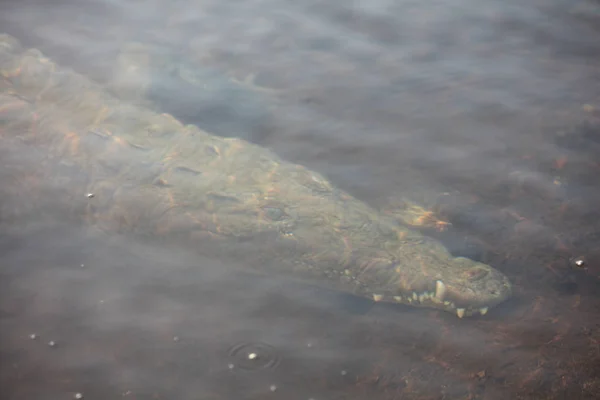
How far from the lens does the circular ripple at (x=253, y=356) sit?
419cm

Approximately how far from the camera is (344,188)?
5594 millimetres

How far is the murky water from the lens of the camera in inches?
165

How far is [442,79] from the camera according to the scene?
23.1ft

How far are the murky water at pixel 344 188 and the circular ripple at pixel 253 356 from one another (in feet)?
0.05

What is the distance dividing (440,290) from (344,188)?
1517mm

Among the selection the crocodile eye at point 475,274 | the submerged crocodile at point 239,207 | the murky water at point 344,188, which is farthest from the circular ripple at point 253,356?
the crocodile eye at point 475,274

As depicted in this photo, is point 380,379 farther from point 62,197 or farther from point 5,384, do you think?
point 62,197

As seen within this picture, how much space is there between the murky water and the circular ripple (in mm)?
15

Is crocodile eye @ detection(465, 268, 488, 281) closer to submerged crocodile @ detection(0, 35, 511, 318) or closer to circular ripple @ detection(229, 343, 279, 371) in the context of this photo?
submerged crocodile @ detection(0, 35, 511, 318)

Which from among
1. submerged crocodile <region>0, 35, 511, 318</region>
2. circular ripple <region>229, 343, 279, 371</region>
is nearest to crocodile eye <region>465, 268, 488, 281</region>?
submerged crocodile <region>0, 35, 511, 318</region>

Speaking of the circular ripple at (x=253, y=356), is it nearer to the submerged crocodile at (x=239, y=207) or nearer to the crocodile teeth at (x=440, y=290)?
the submerged crocodile at (x=239, y=207)

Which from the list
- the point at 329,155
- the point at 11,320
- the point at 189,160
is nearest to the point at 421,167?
the point at 329,155

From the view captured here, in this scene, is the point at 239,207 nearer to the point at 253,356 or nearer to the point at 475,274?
the point at 253,356

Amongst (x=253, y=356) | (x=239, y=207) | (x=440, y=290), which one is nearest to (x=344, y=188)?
(x=239, y=207)
